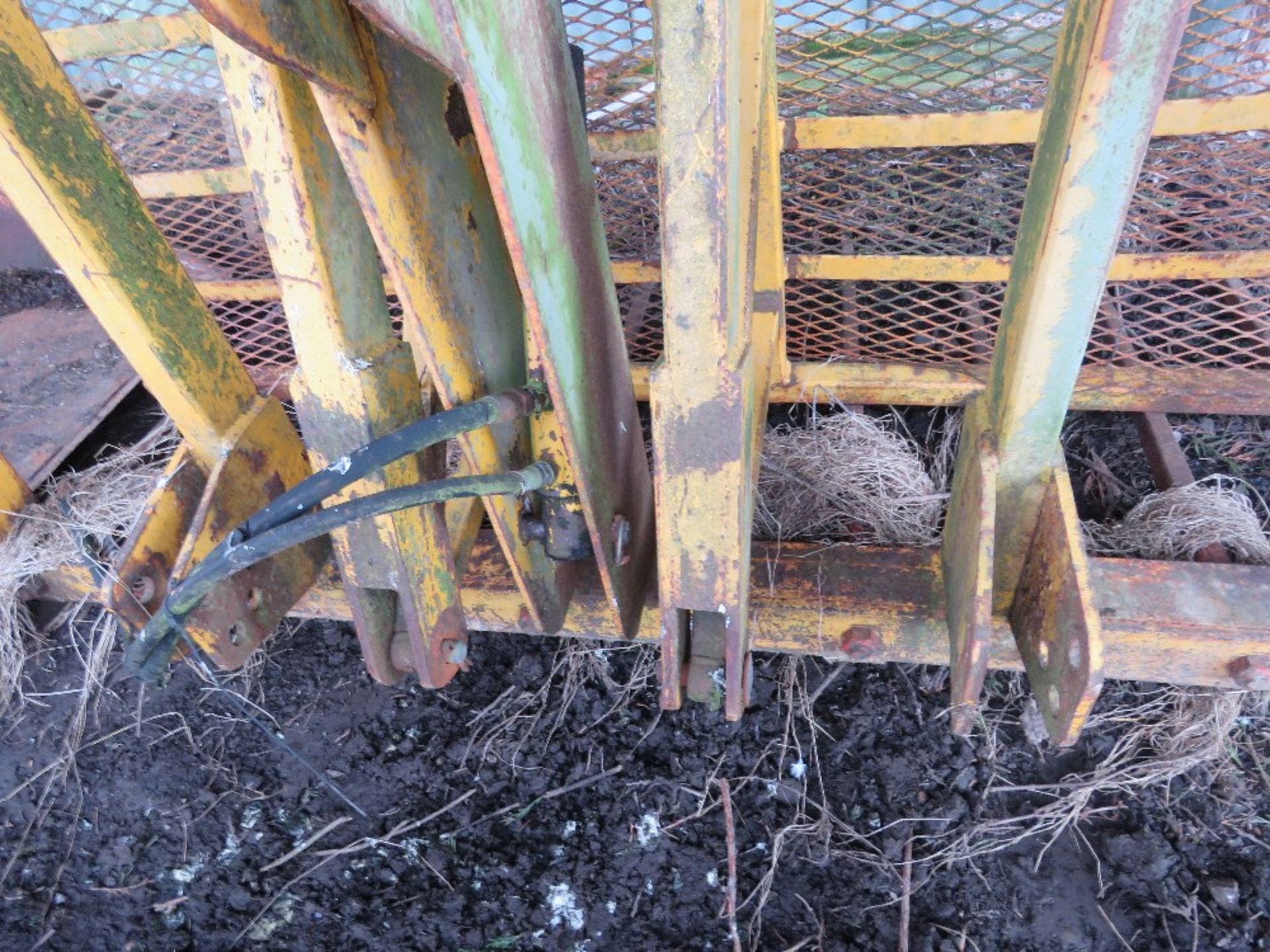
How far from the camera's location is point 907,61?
325 centimetres

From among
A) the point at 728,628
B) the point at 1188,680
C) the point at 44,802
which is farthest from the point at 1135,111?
the point at 44,802

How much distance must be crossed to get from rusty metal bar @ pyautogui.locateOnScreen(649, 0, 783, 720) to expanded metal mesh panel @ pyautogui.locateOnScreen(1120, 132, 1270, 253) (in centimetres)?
133

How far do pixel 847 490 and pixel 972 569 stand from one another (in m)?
0.76

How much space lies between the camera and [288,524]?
1267 millimetres

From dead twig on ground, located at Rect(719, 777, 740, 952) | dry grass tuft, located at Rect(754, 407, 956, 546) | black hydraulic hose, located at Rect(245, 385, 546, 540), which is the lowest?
dead twig on ground, located at Rect(719, 777, 740, 952)

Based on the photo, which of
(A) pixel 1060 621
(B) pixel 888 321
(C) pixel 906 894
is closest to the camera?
(A) pixel 1060 621

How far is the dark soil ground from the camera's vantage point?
2094 mm

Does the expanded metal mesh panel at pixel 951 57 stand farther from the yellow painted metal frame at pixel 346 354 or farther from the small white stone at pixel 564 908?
the small white stone at pixel 564 908

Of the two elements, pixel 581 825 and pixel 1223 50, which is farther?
pixel 581 825

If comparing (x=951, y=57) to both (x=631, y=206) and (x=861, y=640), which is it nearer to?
(x=631, y=206)

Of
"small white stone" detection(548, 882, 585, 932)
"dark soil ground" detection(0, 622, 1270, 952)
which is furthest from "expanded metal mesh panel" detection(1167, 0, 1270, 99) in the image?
"small white stone" detection(548, 882, 585, 932)

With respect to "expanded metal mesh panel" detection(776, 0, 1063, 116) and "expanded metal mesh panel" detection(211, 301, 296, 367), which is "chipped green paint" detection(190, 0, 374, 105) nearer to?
"expanded metal mesh panel" detection(776, 0, 1063, 116)

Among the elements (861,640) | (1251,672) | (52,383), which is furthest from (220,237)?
(1251,672)

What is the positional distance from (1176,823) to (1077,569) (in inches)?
44.4
